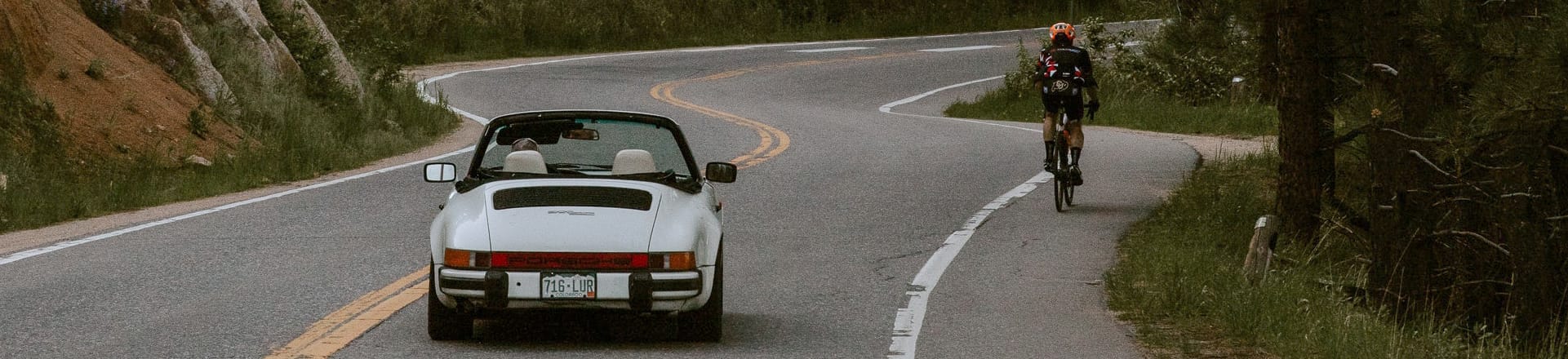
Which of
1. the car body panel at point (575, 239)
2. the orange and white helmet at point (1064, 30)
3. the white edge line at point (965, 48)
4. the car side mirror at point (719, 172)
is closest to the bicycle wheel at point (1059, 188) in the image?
the orange and white helmet at point (1064, 30)

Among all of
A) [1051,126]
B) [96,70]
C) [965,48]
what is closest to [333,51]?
[96,70]

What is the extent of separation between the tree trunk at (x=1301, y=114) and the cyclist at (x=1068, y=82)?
1889 mm

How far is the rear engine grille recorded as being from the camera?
25.9 feet

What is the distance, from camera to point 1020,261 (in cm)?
1173

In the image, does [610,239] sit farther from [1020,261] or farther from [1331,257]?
[1331,257]

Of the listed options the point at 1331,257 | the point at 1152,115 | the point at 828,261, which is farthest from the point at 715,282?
the point at 1152,115

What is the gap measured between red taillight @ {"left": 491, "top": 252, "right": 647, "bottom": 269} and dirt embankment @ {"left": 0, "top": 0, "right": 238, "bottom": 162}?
33.2 feet

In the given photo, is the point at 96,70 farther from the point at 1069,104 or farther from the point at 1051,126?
the point at 1069,104

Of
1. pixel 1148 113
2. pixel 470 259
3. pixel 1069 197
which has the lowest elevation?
pixel 1148 113

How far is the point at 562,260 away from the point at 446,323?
0.94m

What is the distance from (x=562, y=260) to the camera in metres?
7.51

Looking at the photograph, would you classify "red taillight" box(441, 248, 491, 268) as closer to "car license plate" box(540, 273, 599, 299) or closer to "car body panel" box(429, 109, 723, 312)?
"car body panel" box(429, 109, 723, 312)

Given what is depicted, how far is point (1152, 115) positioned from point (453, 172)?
2019 cm

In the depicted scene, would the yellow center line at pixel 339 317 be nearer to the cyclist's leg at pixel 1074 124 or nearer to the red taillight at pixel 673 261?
the red taillight at pixel 673 261
